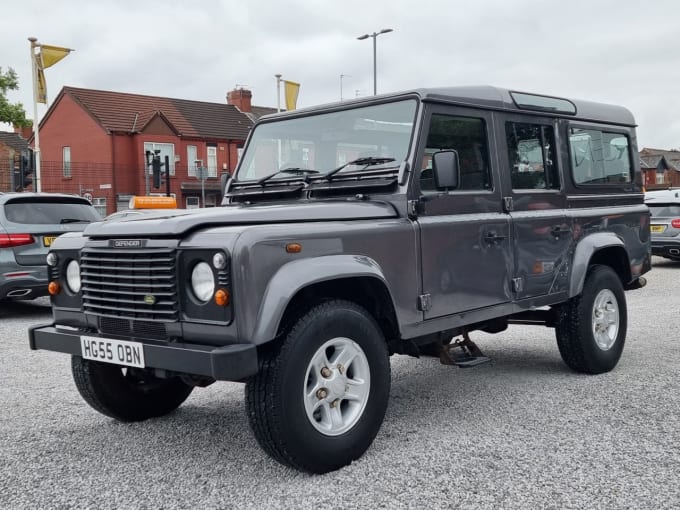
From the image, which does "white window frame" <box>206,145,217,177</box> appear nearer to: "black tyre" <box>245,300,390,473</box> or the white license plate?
the white license plate

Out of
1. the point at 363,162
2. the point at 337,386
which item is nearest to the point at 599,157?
the point at 363,162

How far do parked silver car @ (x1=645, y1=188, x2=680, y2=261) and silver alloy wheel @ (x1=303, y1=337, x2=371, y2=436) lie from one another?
13.4 meters

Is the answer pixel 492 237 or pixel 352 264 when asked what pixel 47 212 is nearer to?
pixel 492 237

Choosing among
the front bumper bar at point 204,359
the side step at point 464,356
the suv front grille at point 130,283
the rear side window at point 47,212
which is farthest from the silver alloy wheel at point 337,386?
the rear side window at point 47,212

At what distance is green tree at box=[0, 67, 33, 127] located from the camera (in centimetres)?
3120

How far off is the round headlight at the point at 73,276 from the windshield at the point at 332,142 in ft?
4.77

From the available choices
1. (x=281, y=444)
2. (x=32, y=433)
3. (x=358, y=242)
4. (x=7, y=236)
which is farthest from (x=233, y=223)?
(x=7, y=236)

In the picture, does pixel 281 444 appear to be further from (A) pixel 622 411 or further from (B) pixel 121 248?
(A) pixel 622 411

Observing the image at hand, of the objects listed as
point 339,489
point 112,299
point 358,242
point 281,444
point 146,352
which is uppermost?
point 358,242

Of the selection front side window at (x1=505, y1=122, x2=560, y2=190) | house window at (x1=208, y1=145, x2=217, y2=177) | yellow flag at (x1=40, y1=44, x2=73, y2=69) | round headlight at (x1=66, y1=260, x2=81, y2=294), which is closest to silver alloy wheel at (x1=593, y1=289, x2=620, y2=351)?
front side window at (x1=505, y1=122, x2=560, y2=190)

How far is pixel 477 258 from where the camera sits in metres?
4.78

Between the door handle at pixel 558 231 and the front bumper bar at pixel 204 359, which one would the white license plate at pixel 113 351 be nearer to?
the front bumper bar at pixel 204 359

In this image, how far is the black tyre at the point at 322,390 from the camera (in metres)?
3.54

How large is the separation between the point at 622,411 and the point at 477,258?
55.7 inches
